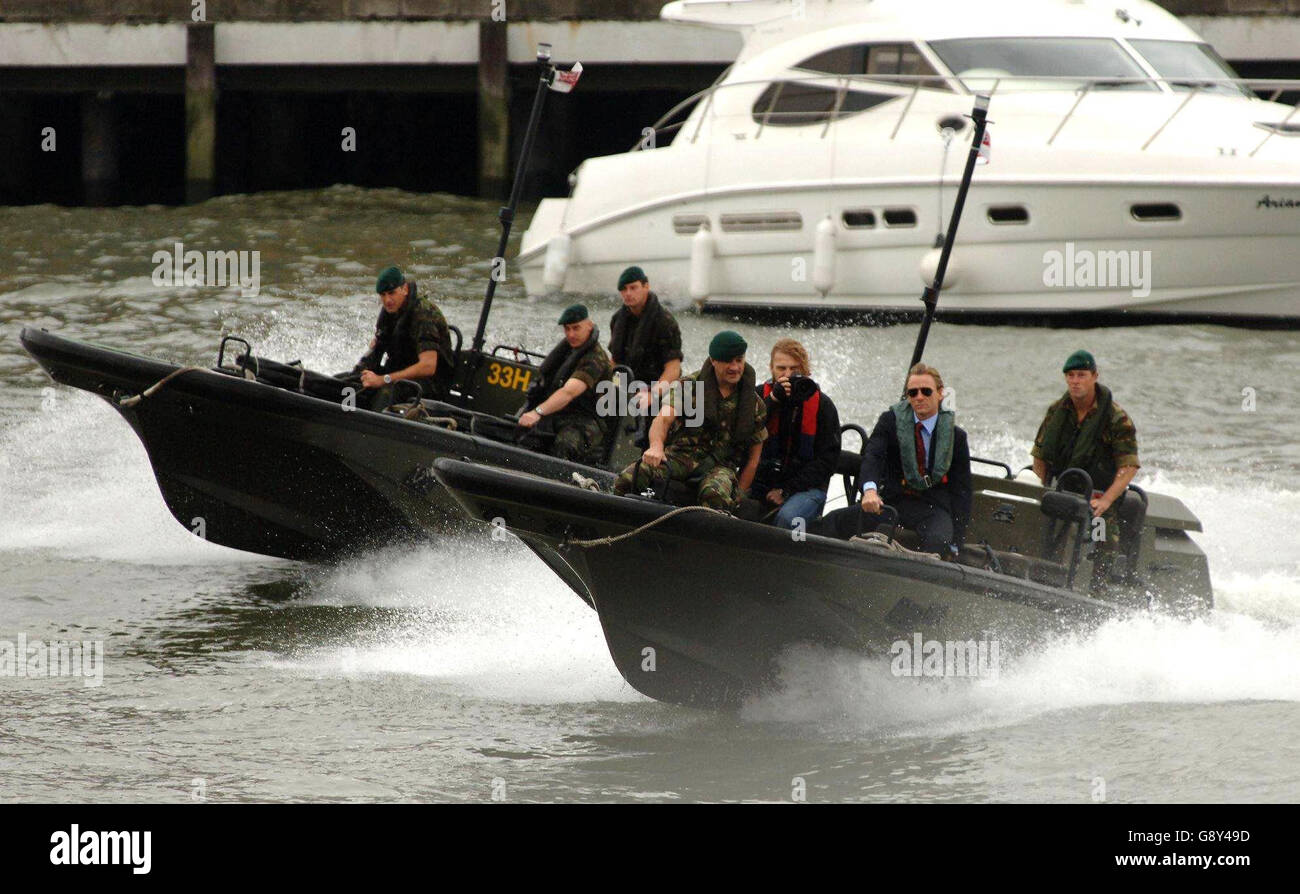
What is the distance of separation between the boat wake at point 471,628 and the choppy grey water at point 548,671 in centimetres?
2

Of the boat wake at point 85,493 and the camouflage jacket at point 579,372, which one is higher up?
the camouflage jacket at point 579,372

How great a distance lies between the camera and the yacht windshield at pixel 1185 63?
1623 centimetres

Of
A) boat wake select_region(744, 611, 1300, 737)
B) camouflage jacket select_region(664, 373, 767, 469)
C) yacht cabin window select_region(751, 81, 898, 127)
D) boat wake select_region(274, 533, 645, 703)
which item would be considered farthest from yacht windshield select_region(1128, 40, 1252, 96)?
camouflage jacket select_region(664, 373, 767, 469)

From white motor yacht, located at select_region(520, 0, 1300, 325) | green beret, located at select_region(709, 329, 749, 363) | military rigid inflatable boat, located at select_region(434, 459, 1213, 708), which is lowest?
military rigid inflatable boat, located at select_region(434, 459, 1213, 708)

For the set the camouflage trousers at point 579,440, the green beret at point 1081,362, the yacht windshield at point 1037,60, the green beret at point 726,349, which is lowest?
the camouflage trousers at point 579,440

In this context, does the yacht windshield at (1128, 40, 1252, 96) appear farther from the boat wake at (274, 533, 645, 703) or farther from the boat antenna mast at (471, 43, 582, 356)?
the boat wake at (274, 533, 645, 703)

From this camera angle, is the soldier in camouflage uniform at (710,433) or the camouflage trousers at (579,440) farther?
the camouflage trousers at (579,440)

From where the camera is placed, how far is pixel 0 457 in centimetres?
1269

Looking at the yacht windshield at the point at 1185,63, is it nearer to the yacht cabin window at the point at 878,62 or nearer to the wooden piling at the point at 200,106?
the yacht cabin window at the point at 878,62

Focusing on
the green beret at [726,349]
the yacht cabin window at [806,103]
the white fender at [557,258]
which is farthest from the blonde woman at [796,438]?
the white fender at [557,258]

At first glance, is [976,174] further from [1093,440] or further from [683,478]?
[683,478]

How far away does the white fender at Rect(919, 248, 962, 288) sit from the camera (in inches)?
619

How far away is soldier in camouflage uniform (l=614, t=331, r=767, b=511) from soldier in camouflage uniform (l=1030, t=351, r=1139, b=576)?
1651 millimetres
